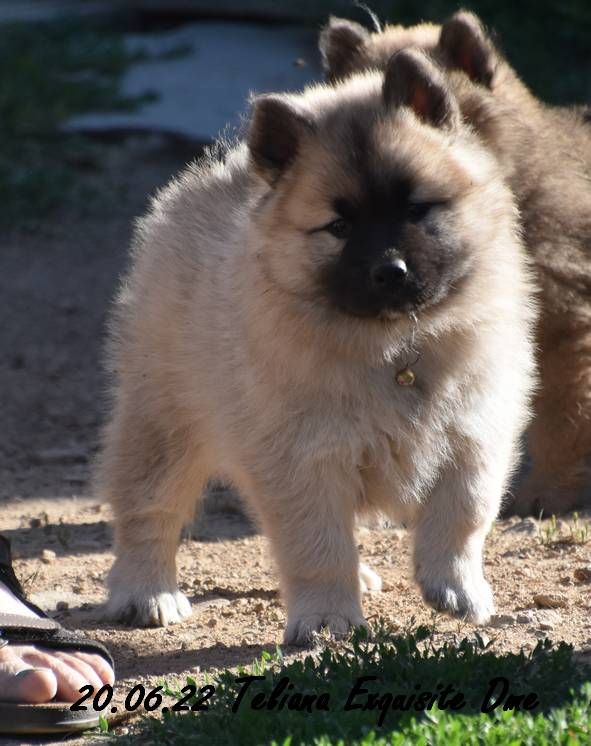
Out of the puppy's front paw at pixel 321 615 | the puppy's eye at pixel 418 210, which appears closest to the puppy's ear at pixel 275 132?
the puppy's eye at pixel 418 210

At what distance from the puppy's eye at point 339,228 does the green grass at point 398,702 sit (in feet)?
3.75

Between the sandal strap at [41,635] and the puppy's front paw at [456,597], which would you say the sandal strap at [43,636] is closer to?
the sandal strap at [41,635]

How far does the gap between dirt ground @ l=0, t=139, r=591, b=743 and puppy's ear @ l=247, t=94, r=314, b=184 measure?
145 centimetres

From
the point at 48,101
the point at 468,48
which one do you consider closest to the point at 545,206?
the point at 468,48

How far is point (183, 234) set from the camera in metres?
4.80

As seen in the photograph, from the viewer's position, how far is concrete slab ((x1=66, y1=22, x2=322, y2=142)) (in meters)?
10.8

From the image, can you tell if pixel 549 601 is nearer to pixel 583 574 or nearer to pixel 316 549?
pixel 583 574

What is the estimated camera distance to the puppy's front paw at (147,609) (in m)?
4.65

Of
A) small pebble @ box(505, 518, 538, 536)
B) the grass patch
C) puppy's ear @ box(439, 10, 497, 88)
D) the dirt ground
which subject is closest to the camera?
the dirt ground

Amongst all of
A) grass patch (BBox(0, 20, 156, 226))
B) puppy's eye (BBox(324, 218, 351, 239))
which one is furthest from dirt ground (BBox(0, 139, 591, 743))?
puppy's eye (BBox(324, 218, 351, 239))

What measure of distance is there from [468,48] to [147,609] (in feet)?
7.90

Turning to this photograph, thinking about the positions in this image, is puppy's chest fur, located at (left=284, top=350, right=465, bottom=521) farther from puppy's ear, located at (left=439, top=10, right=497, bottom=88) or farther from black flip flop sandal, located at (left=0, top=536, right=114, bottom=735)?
puppy's ear, located at (left=439, top=10, right=497, bottom=88)

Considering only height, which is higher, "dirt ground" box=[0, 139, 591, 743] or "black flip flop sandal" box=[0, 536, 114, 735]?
"black flip flop sandal" box=[0, 536, 114, 735]

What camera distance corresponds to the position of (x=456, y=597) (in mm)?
4098
